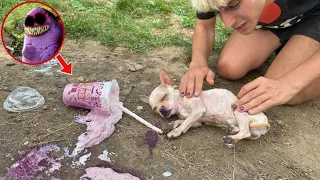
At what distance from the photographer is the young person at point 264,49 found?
2529 mm

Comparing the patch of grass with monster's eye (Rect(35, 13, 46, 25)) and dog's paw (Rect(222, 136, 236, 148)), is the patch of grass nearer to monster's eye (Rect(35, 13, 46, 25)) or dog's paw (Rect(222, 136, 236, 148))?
monster's eye (Rect(35, 13, 46, 25))

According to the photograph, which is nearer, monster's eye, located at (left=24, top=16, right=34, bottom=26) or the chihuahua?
the chihuahua

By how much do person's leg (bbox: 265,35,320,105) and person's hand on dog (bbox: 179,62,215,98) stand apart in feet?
1.79

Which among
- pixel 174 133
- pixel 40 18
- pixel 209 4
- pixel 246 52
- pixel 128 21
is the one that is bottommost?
pixel 128 21

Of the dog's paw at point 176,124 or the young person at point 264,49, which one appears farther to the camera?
the dog's paw at point 176,124

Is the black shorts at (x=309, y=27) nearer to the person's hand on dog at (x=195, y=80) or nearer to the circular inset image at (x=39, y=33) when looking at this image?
the person's hand on dog at (x=195, y=80)

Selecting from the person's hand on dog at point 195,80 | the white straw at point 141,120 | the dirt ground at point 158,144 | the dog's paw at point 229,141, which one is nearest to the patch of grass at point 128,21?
the dirt ground at point 158,144

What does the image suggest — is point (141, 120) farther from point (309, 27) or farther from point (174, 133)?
point (309, 27)

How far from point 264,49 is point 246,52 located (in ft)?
0.49

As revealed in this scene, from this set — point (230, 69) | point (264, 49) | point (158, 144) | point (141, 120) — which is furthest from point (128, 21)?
point (158, 144)

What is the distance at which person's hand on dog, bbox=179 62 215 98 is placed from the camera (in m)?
2.86

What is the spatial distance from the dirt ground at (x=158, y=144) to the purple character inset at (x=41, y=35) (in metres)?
0.33

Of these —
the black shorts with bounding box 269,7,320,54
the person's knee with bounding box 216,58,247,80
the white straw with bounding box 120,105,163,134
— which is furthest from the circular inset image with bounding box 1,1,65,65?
the black shorts with bounding box 269,7,320,54

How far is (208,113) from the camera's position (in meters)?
2.79
